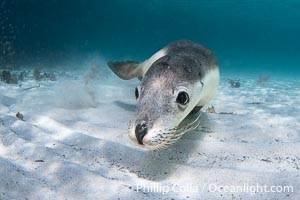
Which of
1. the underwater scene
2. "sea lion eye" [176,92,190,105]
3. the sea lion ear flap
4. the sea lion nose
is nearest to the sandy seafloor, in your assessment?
the underwater scene

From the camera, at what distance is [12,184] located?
2.75m

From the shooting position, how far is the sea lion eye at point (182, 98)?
3100 millimetres

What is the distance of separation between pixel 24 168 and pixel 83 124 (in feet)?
5.23

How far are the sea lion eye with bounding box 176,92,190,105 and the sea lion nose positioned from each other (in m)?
0.59

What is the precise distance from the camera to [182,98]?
3.15 m

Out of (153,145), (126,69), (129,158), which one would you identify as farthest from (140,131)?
(126,69)

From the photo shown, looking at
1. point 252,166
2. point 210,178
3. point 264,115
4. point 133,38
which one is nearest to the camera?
point 210,178

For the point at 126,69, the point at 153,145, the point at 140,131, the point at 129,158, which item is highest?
the point at 126,69

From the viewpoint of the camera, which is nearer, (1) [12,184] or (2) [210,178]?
(1) [12,184]

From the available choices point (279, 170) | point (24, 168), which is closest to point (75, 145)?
point (24, 168)

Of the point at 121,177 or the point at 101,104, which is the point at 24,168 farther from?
the point at 101,104

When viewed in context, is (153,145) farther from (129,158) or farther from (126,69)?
(126,69)

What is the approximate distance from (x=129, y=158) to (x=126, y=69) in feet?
10.2

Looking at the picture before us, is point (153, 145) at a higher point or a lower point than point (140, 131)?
lower
